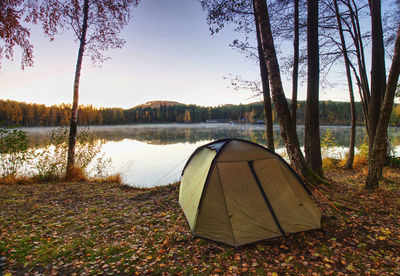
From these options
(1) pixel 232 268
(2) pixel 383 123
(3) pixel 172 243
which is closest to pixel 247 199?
(1) pixel 232 268

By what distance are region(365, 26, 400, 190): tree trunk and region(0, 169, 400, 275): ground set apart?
416mm

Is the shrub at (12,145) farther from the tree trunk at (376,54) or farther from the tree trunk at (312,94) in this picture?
the tree trunk at (376,54)

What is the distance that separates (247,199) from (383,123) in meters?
4.14

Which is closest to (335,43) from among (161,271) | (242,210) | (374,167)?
(374,167)

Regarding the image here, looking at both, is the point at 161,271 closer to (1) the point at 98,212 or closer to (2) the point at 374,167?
(1) the point at 98,212

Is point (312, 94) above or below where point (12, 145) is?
above

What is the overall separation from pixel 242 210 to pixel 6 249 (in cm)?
399

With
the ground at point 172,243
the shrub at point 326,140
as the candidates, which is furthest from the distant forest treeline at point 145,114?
the ground at point 172,243

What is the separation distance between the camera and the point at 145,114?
10381 cm

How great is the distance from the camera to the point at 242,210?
11.0ft

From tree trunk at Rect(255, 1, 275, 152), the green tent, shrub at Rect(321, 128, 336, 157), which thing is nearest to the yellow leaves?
the green tent

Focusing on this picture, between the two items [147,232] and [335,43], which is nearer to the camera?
[147,232]

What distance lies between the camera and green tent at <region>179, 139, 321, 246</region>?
3.30m

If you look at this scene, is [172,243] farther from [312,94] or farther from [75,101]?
[75,101]
